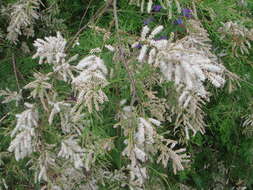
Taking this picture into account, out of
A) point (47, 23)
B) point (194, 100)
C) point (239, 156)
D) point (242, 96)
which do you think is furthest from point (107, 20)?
point (239, 156)

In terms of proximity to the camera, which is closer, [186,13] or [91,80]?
[91,80]

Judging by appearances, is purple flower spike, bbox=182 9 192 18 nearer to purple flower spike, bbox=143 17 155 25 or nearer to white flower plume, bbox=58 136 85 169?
purple flower spike, bbox=143 17 155 25

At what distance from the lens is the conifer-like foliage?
4.52 feet

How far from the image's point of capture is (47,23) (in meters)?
2.38

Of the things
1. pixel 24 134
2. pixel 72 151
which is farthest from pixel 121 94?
pixel 24 134

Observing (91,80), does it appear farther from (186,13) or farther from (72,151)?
(186,13)

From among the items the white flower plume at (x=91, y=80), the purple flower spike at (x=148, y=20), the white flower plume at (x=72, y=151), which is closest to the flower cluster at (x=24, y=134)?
the white flower plume at (x=72, y=151)

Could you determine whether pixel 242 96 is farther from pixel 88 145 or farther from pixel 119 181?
pixel 88 145

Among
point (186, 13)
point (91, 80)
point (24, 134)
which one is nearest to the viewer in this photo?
point (91, 80)

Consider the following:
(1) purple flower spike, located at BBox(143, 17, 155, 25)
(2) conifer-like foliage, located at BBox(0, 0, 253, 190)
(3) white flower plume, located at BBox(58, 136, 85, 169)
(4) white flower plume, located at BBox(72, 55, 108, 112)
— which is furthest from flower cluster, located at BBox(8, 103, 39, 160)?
(1) purple flower spike, located at BBox(143, 17, 155, 25)

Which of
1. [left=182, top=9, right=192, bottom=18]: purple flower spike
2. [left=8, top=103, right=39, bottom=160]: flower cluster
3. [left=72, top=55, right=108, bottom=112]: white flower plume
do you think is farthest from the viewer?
[left=182, top=9, right=192, bottom=18]: purple flower spike

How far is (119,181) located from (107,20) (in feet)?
3.52

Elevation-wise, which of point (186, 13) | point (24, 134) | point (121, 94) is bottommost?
point (121, 94)

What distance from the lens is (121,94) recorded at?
76.7 inches
